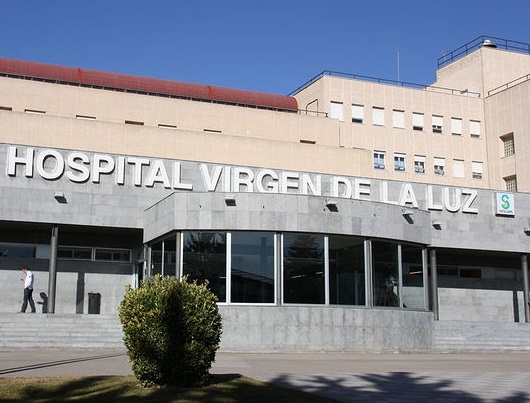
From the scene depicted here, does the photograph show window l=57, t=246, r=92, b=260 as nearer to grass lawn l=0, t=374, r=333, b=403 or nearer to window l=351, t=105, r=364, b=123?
grass lawn l=0, t=374, r=333, b=403

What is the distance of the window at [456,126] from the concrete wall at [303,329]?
3038 centimetres

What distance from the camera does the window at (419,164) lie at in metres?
50.0

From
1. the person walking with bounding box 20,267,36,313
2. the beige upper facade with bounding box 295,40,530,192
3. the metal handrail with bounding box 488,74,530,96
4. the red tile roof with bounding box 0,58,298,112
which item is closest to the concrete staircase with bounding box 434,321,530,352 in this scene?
the person walking with bounding box 20,267,36,313

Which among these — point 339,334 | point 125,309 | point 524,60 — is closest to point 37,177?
point 339,334

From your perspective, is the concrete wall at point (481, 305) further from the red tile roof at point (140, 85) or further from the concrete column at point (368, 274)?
the red tile roof at point (140, 85)

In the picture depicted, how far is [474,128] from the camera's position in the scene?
52.2 meters

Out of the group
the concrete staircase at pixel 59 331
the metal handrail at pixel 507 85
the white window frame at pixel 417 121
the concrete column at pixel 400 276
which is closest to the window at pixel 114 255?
the concrete staircase at pixel 59 331

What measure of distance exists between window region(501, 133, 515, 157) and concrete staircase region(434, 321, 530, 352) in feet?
72.6

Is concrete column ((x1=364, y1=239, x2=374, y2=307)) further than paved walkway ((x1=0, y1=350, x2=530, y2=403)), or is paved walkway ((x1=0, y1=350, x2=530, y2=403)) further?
concrete column ((x1=364, y1=239, x2=374, y2=307))

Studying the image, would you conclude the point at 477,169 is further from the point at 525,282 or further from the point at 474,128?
the point at 525,282

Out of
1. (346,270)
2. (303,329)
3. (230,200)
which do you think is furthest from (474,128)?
(303,329)

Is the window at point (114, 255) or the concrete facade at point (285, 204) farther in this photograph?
the window at point (114, 255)

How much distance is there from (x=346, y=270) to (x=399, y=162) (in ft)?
88.5

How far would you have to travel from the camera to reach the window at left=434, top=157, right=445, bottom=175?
50438mm
